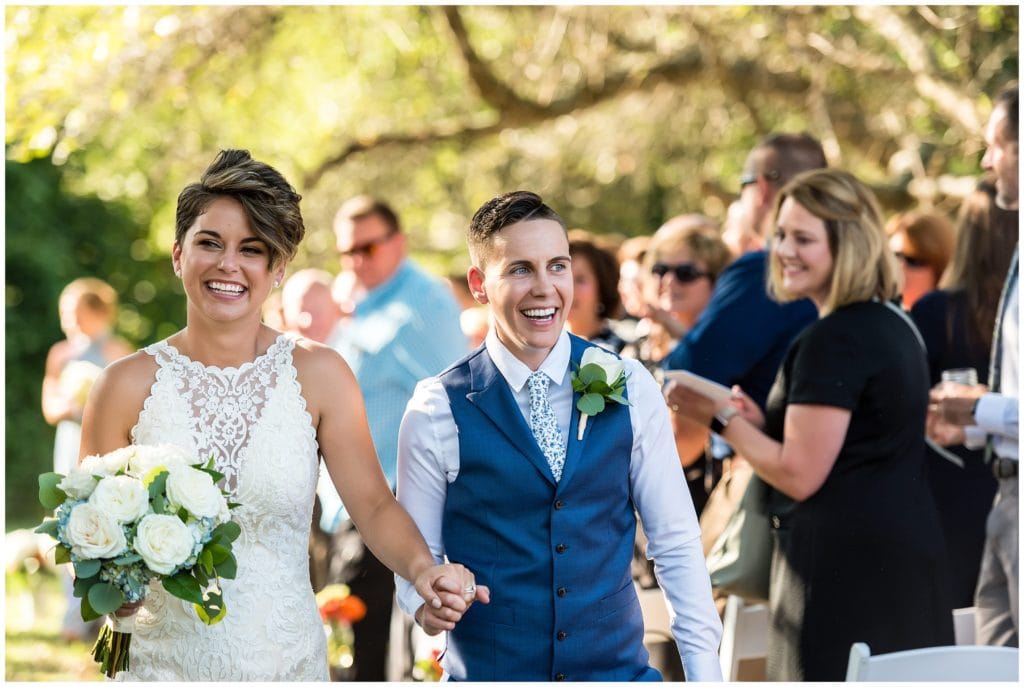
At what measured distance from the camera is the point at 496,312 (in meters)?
3.12

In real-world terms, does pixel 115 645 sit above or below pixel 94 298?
below

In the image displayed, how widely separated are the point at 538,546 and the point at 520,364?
445mm

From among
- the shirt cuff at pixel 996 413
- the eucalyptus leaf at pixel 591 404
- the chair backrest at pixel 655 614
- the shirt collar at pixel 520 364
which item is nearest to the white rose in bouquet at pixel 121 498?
the shirt collar at pixel 520 364

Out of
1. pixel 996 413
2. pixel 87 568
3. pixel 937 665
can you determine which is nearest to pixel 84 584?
pixel 87 568

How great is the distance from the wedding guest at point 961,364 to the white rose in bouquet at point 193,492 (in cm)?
318

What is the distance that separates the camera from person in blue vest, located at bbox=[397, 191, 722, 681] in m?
2.99

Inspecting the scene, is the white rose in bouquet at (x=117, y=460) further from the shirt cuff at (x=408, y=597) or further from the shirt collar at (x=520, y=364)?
the shirt collar at (x=520, y=364)

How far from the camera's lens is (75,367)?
8539mm

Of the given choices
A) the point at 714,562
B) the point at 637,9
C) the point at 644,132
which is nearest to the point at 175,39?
the point at 637,9

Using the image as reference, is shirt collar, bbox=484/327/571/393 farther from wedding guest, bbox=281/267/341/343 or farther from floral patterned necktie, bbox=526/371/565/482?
wedding guest, bbox=281/267/341/343

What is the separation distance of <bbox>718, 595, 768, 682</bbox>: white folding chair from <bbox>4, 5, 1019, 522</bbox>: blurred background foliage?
3.14 m

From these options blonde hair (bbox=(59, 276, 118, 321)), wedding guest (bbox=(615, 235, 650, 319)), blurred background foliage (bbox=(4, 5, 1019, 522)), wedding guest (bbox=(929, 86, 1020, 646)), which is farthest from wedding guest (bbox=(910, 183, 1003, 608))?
blonde hair (bbox=(59, 276, 118, 321))

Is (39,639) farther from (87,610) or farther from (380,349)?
(87,610)

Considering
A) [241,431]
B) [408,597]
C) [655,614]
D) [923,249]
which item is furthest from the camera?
[923,249]
